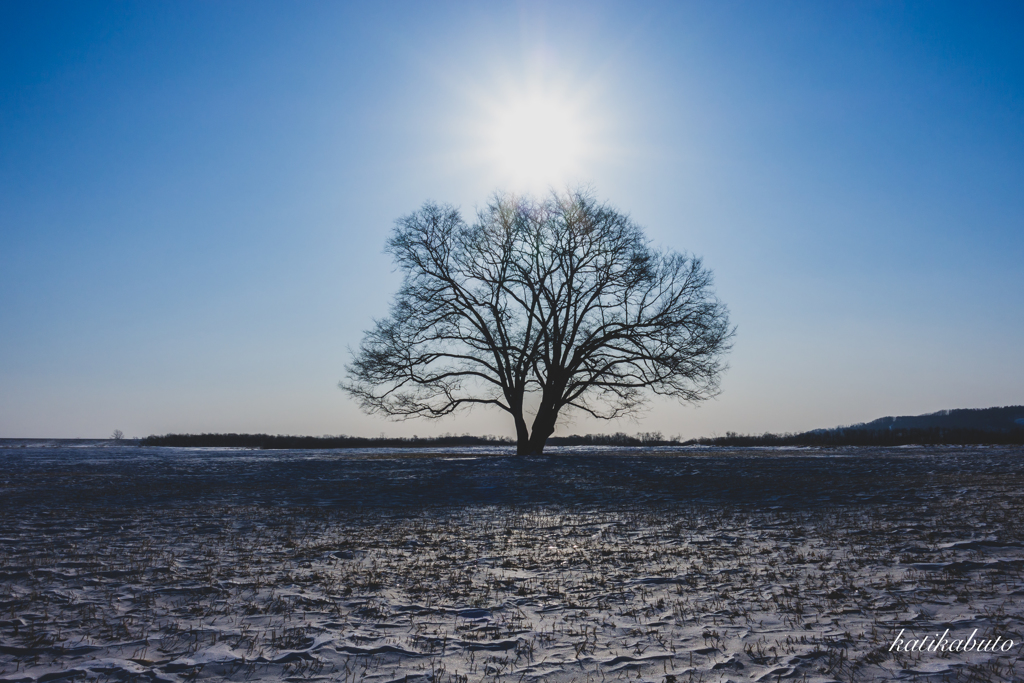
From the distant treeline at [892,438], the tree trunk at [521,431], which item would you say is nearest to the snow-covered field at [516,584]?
the tree trunk at [521,431]

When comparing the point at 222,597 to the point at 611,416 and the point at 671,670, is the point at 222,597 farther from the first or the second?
the point at 611,416


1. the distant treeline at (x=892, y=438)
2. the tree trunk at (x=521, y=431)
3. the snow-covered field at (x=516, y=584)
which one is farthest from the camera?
the distant treeline at (x=892, y=438)

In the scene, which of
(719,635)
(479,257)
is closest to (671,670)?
(719,635)

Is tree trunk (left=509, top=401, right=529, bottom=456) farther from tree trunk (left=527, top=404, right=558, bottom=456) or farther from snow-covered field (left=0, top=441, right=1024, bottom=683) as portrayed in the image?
snow-covered field (left=0, top=441, right=1024, bottom=683)

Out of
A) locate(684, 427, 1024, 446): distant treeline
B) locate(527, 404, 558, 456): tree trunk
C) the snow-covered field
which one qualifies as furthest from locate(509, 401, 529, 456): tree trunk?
locate(684, 427, 1024, 446): distant treeline

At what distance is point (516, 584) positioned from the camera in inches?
290

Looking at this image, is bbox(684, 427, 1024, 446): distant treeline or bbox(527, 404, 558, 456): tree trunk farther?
bbox(684, 427, 1024, 446): distant treeline

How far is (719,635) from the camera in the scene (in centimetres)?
541

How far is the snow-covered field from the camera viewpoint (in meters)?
4.82

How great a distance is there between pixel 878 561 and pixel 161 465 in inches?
918

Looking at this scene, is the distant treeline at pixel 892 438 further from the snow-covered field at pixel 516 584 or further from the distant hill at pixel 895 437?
the snow-covered field at pixel 516 584

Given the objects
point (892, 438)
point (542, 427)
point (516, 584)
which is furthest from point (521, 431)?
point (892, 438)

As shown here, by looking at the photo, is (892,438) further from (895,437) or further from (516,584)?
(516,584)

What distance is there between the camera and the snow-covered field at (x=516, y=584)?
15.8 feet
